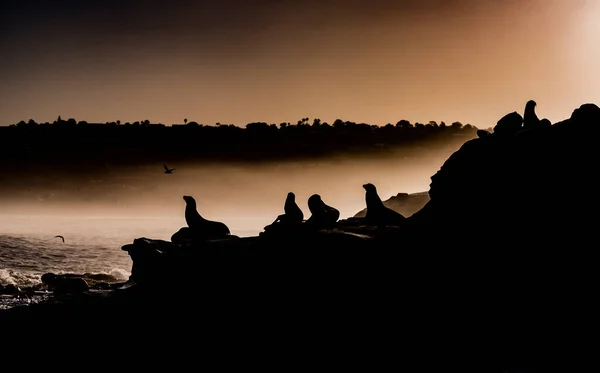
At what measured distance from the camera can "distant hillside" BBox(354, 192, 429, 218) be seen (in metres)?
40.3

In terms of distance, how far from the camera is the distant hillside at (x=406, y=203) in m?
40.3

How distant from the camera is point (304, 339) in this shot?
63.4 feet

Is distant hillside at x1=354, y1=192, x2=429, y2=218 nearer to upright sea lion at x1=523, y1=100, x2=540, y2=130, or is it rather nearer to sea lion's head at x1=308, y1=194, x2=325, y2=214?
sea lion's head at x1=308, y1=194, x2=325, y2=214

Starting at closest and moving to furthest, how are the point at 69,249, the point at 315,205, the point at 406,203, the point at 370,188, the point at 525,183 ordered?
1. the point at 525,183
2. the point at 315,205
3. the point at 370,188
4. the point at 406,203
5. the point at 69,249

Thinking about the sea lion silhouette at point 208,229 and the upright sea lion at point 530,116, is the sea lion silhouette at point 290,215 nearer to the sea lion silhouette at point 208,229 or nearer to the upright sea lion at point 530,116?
the sea lion silhouette at point 208,229

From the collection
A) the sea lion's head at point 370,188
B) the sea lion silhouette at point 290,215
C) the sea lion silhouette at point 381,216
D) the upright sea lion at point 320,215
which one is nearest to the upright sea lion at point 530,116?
the sea lion silhouette at point 381,216

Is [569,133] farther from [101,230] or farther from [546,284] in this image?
[101,230]

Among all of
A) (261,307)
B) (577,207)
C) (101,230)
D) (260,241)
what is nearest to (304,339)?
(261,307)

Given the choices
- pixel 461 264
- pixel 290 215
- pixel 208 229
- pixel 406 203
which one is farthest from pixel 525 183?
pixel 406 203

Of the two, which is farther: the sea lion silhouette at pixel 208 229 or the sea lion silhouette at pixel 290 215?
the sea lion silhouette at pixel 208 229

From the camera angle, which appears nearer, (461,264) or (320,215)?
(461,264)

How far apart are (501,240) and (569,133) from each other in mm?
3256

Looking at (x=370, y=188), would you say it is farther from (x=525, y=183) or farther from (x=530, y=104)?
(x=525, y=183)

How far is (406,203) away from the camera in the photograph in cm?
4181
